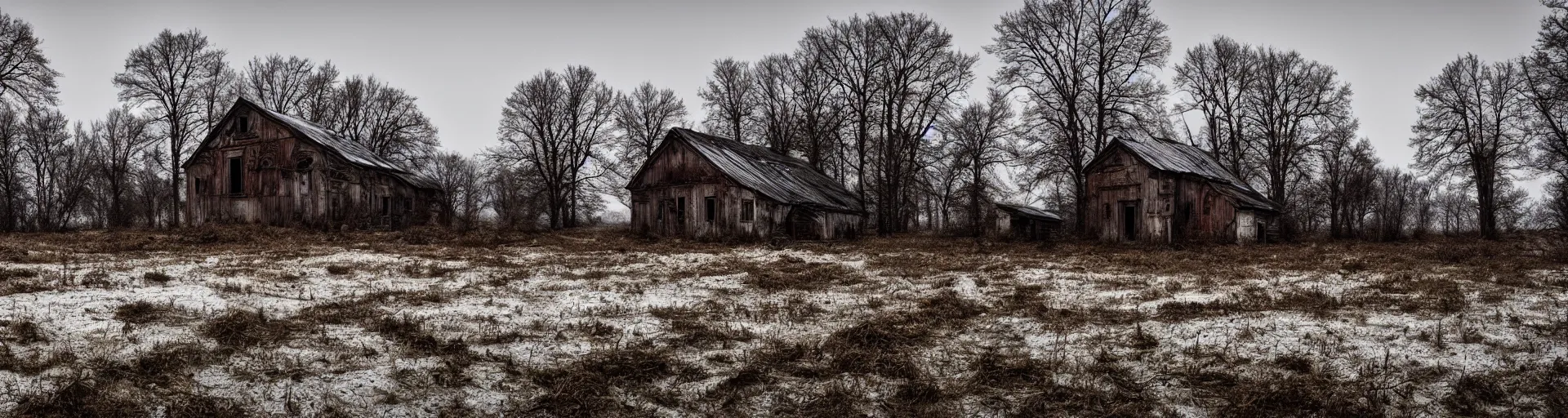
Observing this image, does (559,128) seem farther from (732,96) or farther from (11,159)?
(11,159)

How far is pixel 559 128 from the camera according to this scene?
42.7m

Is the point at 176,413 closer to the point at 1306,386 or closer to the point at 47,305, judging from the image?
the point at 47,305

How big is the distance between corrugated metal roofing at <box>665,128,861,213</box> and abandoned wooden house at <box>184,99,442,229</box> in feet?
39.8

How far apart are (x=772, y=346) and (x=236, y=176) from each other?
3051cm

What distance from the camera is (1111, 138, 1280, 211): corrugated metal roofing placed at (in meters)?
25.7

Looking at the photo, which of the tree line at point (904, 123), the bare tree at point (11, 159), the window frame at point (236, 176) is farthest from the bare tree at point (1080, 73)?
the bare tree at point (11, 159)

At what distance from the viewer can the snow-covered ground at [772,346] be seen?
5.41 metres

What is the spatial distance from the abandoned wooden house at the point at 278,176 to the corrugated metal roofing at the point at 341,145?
64 millimetres

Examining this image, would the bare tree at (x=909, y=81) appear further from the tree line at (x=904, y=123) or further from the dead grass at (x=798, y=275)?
the dead grass at (x=798, y=275)

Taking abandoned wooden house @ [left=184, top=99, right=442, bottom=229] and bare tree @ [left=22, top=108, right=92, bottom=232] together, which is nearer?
abandoned wooden house @ [left=184, top=99, right=442, bottom=229]

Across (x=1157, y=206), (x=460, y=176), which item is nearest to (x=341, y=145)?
(x=1157, y=206)

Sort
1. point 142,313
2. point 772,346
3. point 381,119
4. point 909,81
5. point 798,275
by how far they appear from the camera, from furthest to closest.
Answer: point 381,119 → point 909,81 → point 798,275 → point 142,313 → point 772,346

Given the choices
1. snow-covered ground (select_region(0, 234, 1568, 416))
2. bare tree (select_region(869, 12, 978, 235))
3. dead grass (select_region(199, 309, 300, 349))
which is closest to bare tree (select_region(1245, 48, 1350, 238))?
bare tree (select_region(869, 12, 978, 235))

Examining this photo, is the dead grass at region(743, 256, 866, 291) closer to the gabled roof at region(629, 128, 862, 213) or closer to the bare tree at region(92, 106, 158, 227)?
the gabled roof at region(629, 128, 862, 213)
